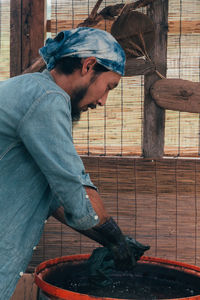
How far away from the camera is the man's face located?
1.91 meters

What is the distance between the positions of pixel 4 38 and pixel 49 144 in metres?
2.61

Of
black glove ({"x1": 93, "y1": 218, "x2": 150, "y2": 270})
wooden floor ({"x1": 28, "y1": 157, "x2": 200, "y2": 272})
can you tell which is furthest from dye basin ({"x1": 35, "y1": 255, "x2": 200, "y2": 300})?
wooden floor ({"x1": 28, "y1": 157, "x2": 200, "y2": 272})

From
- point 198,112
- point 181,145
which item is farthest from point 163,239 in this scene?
point 198,112

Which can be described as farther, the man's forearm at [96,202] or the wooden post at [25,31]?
the wooden post at [25,31]

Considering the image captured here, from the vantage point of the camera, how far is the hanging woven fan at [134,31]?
347 cm

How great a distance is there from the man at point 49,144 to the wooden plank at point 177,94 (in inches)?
66.0

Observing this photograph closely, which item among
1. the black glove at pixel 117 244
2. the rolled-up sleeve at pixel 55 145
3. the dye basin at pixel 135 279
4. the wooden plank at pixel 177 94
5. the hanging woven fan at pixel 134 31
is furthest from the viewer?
the wooden plank at pixel 177 94

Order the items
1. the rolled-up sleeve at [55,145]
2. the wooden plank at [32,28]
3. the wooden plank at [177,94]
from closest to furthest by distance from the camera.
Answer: the rolled-up sleeve at [55,145] → the wooden plank at [177,94] → the wooden plank at [32,28]

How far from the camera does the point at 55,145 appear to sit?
1.66m

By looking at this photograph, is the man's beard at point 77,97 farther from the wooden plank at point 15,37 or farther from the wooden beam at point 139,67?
the wooden plank at point 15,37

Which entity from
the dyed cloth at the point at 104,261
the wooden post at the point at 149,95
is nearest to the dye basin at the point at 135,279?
the dyed cloth at the point at 104,261

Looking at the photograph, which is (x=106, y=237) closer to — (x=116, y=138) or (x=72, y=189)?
(x=72, y=189)

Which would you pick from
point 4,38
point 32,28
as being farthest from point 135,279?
point 4,38

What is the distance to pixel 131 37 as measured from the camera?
3.54 metres
